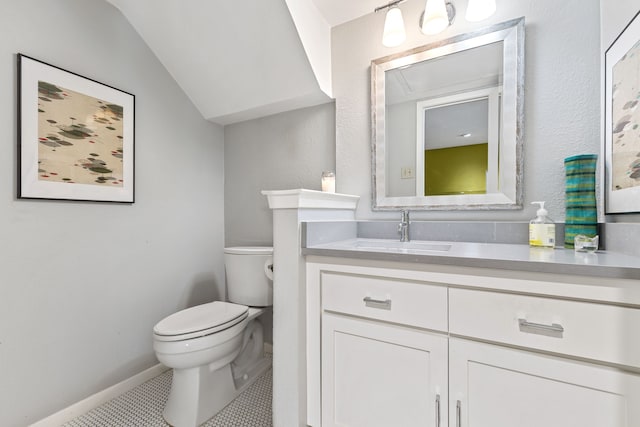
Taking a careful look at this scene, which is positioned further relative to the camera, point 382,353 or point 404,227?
point 404,227

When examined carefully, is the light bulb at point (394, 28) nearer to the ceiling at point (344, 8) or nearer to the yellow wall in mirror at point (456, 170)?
the ceiling at point (344, 8)

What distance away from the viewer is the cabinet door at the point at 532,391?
29.4 inches

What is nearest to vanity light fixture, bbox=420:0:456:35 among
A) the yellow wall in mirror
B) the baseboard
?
the yellow wall in mirror

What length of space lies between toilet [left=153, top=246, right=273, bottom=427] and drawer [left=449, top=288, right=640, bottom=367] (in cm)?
113

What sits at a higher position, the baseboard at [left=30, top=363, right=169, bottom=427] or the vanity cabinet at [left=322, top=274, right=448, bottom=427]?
the vanity cabinet at [left=322, top=274, right=448, bottom=427]

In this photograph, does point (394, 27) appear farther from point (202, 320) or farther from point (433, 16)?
point (202, 320)

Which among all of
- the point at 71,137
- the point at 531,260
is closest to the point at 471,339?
the point at 531,260

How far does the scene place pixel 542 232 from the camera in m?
1.16

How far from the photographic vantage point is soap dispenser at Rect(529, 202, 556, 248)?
1147 millimetres

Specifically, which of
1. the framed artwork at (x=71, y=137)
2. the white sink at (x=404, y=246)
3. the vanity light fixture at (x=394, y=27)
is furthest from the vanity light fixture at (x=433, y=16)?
the framed artwork at (x=71, y=137)

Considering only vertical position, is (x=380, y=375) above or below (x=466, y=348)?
below

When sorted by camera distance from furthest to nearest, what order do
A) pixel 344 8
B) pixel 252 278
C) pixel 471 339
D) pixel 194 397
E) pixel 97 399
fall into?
pixel 252 278 → pixel 344 8 → pixel 97 399 → pixel 194 397 → pixel 471 339

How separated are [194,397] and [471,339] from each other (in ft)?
4.38

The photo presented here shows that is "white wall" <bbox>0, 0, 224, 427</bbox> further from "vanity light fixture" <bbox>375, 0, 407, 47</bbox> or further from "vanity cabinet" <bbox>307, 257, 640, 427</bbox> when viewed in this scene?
"vanity light fixture" <bbox>375, 0, 407, 47</bbox>
